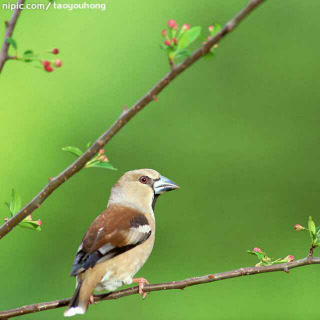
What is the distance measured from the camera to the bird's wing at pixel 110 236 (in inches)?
97.1

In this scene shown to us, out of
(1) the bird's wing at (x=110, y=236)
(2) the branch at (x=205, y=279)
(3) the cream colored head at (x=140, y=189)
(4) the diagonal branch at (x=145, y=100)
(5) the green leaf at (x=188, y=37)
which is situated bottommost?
(2) the branch at (x=205, y=279)

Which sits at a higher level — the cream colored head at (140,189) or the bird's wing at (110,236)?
the cream colored head at (140,189)

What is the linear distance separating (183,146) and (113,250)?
12.1 ft

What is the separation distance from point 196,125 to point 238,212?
0.91 metres

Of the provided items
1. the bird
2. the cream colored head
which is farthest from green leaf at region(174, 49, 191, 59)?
the cream colored head

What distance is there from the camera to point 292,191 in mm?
6387

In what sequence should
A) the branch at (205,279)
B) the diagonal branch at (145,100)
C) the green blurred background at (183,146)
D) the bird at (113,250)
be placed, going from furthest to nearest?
the green blurred background at (183,146) < the bird at (113,250) < the branch at (205,279) < the diagonal branch at (145,100)

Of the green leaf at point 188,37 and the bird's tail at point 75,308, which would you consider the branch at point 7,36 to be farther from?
the bird's tail at point 75,308

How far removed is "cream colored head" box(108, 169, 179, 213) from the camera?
10.2 ft

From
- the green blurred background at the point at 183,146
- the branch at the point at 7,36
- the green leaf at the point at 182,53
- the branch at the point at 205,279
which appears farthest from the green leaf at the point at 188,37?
the green blurred background at the point at 183,146

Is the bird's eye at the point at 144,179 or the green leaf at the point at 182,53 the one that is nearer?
the green leaf at the point at 182,53

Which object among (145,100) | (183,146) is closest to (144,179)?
(145,100)

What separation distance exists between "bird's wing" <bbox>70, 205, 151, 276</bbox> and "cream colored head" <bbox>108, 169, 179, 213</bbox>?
210 mm

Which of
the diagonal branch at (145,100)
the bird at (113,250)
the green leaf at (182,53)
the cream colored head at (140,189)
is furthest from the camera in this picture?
the cream colored head at (140,189)
